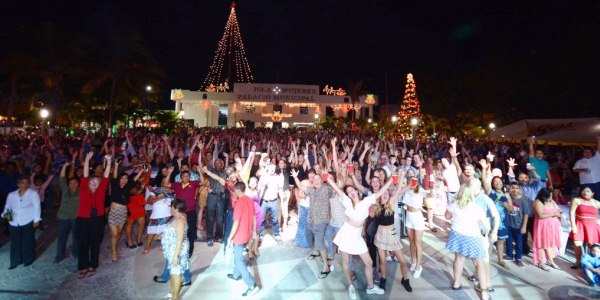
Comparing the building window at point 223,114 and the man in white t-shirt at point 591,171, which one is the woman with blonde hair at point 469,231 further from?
the building window at point 223,114

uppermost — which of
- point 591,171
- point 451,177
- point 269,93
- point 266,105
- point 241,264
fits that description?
point 269,93

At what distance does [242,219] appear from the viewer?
4340mm

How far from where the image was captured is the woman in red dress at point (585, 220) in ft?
16.6

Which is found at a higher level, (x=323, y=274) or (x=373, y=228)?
(x=373, y=228)

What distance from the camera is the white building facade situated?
41.5m

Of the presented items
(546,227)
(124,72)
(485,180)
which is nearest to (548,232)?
(546,227)

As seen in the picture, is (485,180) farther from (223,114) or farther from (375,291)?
(223,114)

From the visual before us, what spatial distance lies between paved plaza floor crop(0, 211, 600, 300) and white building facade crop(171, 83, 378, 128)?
3496 cm

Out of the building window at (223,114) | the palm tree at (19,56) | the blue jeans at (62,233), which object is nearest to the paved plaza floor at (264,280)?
the blue jeans at (62,233)

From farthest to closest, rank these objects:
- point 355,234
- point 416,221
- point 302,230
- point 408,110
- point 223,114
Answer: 1. point 223,114
2. point 408,110
3. point 302,230
4. point 416,221
5. point 355,234

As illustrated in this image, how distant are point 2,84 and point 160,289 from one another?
3188cm

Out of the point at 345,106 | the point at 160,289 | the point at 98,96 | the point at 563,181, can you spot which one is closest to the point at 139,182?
the point at 160,289

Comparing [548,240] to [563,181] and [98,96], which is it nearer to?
[563,181]

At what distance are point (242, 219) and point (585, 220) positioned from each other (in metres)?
5.38
